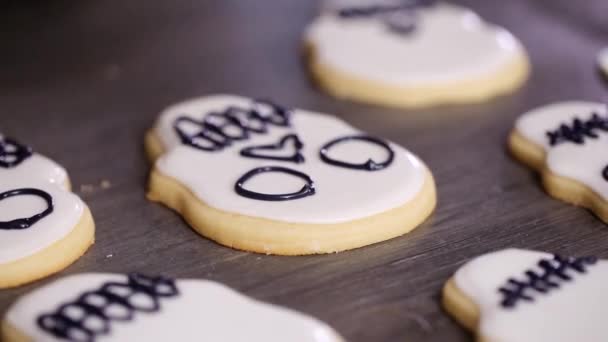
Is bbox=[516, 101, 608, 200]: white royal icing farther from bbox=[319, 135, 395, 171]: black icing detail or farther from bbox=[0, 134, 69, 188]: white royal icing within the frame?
bbox=[0, 134, 69, 188]: white royal icing

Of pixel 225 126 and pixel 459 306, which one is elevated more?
pixel 225 126

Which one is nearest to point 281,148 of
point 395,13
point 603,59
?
point 395,13

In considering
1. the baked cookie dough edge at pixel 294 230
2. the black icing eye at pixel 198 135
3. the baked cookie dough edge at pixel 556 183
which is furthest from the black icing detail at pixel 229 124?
the baked cookie dough edge at pixel 556 183

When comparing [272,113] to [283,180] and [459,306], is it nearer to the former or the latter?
[283,180]

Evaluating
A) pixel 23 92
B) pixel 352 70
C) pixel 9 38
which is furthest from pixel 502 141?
pixel 9 38

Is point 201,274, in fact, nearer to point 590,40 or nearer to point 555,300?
point 555,300

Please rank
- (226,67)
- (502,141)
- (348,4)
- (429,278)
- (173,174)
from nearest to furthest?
(429,278) < (173,174) < (502,141) < (226,67) < (348,4)
